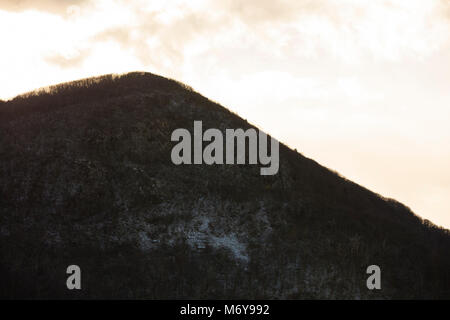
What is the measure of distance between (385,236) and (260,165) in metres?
10.5

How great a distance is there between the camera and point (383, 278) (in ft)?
99.7

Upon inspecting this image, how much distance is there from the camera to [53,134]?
131 ft

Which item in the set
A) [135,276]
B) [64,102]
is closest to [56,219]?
[135,276]

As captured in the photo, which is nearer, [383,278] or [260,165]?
[383,278]

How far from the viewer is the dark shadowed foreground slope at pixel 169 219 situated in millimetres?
28734

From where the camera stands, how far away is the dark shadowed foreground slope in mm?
28734

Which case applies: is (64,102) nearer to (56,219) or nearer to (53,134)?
(53,134)

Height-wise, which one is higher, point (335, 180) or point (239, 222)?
point (335, 180)

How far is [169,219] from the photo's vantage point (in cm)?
3372

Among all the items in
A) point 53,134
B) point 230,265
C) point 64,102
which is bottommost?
point 230,265

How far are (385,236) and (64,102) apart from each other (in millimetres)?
27468
